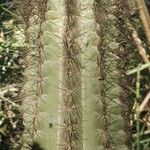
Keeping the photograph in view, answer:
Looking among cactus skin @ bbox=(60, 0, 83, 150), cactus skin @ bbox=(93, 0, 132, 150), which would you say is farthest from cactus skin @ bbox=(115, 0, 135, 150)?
cactus skin @ bbox=(60, 0, 83, 150)

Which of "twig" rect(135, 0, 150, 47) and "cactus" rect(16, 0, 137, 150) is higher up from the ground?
"twig" rect(135, 0, 150, 47)

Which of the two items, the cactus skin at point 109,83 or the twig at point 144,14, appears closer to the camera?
the cactus skin at point 109,83

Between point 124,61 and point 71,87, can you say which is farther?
point 124,61

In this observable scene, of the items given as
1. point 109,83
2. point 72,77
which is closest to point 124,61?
point 109,83

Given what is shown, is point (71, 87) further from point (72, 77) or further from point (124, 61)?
point (124, 61)

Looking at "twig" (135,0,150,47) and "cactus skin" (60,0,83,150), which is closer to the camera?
"cactus skin" (60,0,83,150)

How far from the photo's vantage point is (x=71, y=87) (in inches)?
64.7

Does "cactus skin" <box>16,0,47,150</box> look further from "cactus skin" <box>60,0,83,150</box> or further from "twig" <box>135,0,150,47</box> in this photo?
"twig" <box>135,0,150,47</box>

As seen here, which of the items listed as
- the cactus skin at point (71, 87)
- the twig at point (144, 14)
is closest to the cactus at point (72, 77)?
the cactus skin at point (71, 87)

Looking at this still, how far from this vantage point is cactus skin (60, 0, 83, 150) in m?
1.64

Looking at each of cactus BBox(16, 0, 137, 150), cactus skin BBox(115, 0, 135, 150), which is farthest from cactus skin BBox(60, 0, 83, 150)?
cactus skin BBox(115, 0, 135, 150)

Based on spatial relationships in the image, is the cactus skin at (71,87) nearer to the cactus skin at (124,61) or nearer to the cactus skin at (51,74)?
the cactus skin at (51,74)

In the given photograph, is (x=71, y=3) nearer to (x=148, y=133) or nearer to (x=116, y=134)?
(x=116, y=134)

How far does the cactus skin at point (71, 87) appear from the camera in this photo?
5.39 ft
